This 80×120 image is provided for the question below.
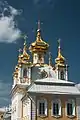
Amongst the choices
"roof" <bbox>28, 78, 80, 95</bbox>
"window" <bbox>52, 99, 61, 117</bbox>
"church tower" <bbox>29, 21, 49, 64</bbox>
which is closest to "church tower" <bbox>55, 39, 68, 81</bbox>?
"church tower" <bbox>29, 21, 49, 64</bbox>

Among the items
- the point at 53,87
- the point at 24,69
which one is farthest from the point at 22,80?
the point at 53,87

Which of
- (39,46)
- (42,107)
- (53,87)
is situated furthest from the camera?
(39,46)

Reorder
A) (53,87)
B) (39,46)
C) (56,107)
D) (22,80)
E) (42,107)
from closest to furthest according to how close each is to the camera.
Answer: (42,107) < (56,107) < (53,87) < (22,80) < (39,46)

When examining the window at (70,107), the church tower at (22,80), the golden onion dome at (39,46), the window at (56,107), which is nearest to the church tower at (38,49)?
the golden onion dome at (39,46)

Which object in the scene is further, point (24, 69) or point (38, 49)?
point (38, 49)

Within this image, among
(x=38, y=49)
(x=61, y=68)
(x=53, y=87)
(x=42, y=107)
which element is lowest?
(x=42, y=107)

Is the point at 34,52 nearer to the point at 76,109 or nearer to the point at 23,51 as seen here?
the point at 23,51

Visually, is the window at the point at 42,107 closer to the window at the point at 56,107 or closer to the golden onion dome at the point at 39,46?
the window at the point at 56,107

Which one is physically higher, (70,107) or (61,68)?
(61,68)

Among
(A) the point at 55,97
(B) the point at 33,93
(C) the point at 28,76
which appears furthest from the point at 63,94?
(C) the point at 28,76

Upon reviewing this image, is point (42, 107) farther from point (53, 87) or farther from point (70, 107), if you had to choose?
point (70, 107)

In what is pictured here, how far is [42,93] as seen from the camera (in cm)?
3444

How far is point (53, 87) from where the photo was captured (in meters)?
35.5

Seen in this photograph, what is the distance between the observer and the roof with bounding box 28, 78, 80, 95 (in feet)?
114
